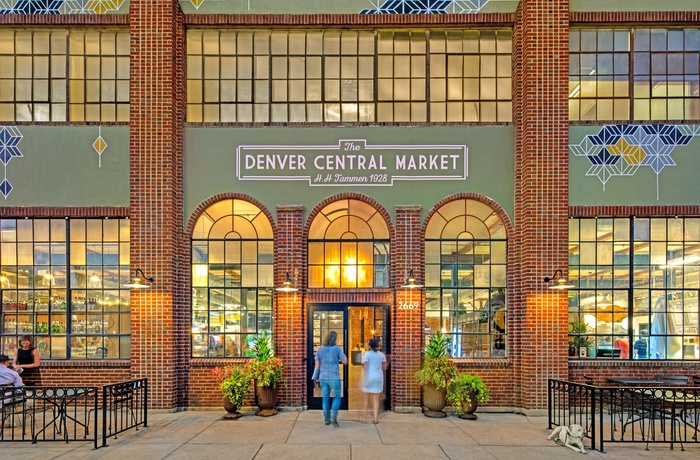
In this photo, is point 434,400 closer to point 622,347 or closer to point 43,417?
point 622,347

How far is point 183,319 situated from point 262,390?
2489 mm

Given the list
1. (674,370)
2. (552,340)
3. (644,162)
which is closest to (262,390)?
(552,340)

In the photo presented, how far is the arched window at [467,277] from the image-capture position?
12.3 metres

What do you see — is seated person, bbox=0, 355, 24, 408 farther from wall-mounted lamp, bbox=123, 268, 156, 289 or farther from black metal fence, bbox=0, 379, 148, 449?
wall-mounted lamp, bbox=123, 268, 156, 289

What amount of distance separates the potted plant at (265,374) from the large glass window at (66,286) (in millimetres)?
3106

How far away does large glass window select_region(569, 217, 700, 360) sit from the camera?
12188 mm

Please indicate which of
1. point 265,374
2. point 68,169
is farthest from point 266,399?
point 68,169

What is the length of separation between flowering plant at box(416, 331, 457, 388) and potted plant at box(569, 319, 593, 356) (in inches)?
111

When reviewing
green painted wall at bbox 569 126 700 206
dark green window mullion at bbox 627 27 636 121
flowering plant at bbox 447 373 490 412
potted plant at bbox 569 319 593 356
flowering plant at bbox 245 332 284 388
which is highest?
dark green window mullion at bbox 627 27 636 121

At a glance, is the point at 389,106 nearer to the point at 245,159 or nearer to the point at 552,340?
the point at 245,159

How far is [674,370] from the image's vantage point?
11953 millimetres

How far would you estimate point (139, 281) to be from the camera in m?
11.1

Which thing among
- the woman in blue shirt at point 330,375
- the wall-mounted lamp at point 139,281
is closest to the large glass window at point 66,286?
the wall-mounted lamp at point 139,281

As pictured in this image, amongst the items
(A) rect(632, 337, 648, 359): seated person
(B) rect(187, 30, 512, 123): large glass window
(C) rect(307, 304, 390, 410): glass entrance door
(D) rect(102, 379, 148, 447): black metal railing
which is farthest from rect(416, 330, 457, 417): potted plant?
(D) rect(102, 379, 148, 447): black metal railing
